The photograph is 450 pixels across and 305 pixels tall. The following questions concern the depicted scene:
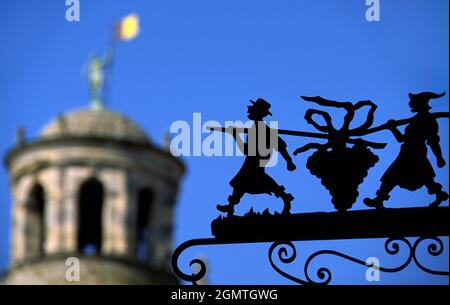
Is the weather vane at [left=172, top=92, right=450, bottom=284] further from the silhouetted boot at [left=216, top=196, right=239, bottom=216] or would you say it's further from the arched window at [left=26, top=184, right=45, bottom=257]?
the arched window at [left=26, top=184, right=45, bottom=257]

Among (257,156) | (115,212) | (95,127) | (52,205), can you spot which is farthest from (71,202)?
(257,156)

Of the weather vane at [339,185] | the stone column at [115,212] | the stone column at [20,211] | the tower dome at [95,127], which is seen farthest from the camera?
the tower dome at [95,127]

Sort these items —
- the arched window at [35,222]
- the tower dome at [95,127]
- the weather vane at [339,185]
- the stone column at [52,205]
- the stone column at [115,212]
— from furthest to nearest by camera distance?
the tower dome at [95,127]
the arched window at [35,222]
the stone column at [115,212]
the stone column at [52,205]
the weather vane at [339,185]

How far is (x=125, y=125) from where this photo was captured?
72.6 metres

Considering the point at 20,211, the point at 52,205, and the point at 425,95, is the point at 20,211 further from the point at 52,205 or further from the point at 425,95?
the point at 425,95

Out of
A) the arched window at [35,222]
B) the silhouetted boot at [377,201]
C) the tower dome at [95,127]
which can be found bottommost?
the silhouetted boot at [377,201]

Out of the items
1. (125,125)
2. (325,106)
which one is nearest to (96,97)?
(125,125)

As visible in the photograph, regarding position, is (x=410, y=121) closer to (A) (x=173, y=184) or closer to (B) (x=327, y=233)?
(B) (x=327, y=233)

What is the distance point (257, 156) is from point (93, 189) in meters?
55.2

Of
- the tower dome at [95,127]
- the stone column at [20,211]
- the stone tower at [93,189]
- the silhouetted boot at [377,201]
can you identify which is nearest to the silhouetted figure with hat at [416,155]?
the silhouetted boot at [377,201]

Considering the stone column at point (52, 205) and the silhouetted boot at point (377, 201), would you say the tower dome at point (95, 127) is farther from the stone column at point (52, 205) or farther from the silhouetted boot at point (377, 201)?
the silhouetted boot at point (377, 201)

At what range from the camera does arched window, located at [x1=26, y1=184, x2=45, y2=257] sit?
7181 cm

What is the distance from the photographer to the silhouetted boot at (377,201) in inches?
660
